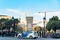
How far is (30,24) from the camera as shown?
188125mm

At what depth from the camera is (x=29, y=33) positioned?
57.9 m

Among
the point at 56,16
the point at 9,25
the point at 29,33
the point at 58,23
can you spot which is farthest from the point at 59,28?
the point at 29,33

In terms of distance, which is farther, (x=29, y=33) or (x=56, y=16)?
(x=56, y=16)

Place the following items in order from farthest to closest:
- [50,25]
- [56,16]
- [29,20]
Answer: [29,20]
[56,16]
[50,25]

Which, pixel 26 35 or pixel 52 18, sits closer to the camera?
pixel 26 35

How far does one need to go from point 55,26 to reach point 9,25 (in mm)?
24787

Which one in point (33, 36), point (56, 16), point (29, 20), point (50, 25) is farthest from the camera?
point (29, 20)

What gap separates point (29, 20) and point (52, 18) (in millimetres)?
55316

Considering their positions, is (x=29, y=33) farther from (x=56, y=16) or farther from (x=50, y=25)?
(x=56, y=16)

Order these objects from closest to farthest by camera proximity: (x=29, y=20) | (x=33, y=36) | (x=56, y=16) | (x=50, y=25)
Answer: (x=33, y=36) → (x=50, y=25) → (x=56, y=16) → (x=29, y=20)

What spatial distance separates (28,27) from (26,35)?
13026 cm

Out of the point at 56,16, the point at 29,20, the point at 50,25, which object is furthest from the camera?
the point at 29,20

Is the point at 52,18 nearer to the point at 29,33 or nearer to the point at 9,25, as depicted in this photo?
the point at 9,25

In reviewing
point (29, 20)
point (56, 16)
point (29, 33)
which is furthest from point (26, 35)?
point (29, 20)
